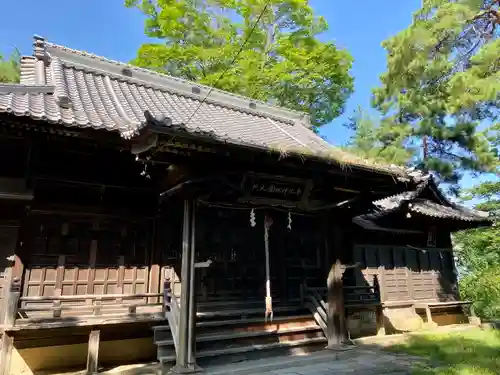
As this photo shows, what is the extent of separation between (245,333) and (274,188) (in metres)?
3.03

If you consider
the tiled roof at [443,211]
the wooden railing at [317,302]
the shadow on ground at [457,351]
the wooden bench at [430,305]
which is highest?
the tiled roof at [443,211]

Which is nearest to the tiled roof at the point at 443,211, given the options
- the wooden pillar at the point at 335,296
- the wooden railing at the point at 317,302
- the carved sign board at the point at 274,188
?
the wooden pillar at the point at 335,296

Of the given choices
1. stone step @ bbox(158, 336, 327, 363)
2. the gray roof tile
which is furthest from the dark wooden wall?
stone step @ bbox(158, 336, 327, 363)

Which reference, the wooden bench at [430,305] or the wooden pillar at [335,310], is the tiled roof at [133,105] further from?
the wooden bench at [430,305]

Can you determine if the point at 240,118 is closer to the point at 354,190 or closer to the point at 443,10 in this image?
the point at 354,190

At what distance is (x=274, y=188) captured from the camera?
301 inches

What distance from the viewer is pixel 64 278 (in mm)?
7648

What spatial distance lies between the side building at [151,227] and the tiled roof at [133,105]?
58mm

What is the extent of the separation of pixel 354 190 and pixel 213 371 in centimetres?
479

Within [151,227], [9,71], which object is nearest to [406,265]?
[151,227]

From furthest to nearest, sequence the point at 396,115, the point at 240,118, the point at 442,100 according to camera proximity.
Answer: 1. the point at 396,115
2. the point at 442,100
3. the point at 240,118

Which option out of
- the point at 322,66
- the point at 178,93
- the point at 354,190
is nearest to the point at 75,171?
the point at 178,93

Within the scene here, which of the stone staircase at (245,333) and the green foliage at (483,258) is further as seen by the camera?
the green foliage at (483,258)

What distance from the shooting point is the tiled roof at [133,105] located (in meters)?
6.51
